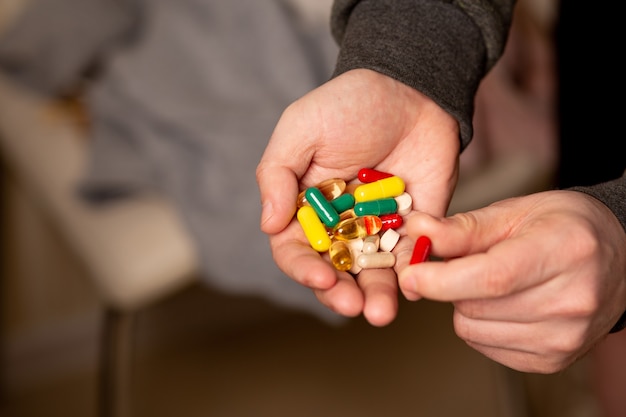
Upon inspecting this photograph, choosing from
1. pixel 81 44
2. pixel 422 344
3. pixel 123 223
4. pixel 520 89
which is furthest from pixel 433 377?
pixel 81 44

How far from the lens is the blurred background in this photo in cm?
106

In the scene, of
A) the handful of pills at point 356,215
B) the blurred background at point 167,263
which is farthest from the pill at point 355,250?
the blurred background at point 167,263

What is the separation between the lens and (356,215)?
1.99 ft

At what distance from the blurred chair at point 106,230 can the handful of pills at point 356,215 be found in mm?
490

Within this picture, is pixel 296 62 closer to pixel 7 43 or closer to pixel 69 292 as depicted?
pixel 7 43

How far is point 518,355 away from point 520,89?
934 mm

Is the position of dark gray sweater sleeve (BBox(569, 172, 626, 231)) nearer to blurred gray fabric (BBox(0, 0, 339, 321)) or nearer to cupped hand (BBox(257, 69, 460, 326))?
cupped hand (BBox(257, 69, 460, 326))

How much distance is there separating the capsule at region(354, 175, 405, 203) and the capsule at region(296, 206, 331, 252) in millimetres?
51

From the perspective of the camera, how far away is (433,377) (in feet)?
4.84

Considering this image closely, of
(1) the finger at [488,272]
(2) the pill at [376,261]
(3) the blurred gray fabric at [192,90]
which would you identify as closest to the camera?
(1) the finger at [488,272]

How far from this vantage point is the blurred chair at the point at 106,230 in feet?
3.41

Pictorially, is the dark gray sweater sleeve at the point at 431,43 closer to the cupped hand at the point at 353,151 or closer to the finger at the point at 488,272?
the cupped hand at the point at 353,151

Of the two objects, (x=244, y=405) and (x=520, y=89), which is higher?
(x=520, y=89)

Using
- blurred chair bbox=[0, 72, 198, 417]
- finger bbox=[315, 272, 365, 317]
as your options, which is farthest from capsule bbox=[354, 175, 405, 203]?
blurred chair bbox=[0, 72, 198, 417]
